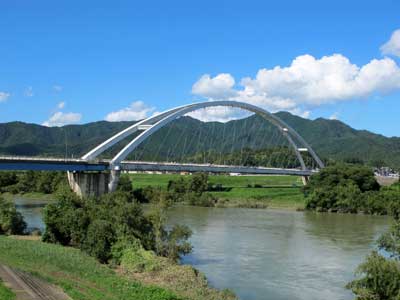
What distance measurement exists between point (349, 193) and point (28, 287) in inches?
1730

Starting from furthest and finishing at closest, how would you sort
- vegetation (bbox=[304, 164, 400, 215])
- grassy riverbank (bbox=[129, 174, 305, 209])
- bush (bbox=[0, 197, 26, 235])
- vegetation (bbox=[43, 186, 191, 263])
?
1. grassy riverbank (bbox=[129, 174, 305, 209])
2. vegetation (bbox=[304, 164, 400, 215])
3. bush (bbox=[0, 197, 26, 235])
4. vegetation (bbox=[43, 186, 191, 263])

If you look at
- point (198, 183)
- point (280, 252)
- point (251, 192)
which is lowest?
point (280, 252)

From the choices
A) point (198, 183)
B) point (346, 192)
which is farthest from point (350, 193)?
point (198, 183)

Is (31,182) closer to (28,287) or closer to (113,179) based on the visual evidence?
(113,179)

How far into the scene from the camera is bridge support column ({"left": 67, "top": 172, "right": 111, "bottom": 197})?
44781 millimetres

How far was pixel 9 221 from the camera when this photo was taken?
2706 cm

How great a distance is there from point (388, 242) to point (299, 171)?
55.7 meters

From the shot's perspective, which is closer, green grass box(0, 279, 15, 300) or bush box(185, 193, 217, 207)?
green grass box(0, 279, 15, 300)

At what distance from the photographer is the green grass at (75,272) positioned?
13.6 m

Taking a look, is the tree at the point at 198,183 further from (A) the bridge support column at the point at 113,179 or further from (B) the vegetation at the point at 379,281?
(B) the vegetation at the point at 379,281

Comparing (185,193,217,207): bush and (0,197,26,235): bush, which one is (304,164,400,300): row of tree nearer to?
(185,193,217,207): bush

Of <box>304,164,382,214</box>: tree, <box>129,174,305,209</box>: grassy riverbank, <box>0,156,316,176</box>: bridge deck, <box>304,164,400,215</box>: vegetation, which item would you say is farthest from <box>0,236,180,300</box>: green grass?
<box>129,174,305,209</box>: grassy riverbank

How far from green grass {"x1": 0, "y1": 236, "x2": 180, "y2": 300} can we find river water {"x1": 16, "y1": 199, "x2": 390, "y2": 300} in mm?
4091

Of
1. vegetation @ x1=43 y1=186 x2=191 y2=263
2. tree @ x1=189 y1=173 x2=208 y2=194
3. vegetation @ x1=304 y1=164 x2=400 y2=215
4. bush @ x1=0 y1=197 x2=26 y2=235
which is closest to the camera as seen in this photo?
vegetation @ x1=43 y1=186 x2=191 y2=263
